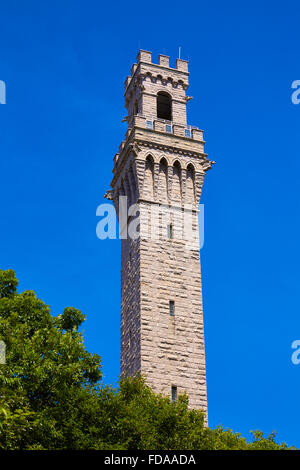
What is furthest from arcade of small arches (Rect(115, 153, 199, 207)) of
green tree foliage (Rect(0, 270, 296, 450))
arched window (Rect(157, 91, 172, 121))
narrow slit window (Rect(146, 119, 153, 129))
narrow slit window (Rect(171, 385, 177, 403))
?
green tree foliage (Rect(0, 270, 296, 450))

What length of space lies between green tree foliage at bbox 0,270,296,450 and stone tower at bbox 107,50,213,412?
701 centimetres

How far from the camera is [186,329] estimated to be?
51844 mm

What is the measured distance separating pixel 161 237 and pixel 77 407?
19213 millimetres

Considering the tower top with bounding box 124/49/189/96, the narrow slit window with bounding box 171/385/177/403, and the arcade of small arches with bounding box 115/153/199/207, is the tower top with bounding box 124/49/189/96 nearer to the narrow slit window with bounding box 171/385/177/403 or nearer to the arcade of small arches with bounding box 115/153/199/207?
the arcade of small arches with bounding box 115/153/199/207

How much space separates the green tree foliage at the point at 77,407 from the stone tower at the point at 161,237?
7.01 metres

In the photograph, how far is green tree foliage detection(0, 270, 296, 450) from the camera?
117ft

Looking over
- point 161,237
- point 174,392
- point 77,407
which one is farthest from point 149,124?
point 77,407

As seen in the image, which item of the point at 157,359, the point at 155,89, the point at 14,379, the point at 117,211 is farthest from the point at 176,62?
the point at 14,379

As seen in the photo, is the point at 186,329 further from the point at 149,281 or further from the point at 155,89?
the point at 155,89

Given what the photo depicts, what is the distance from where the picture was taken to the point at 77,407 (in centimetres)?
3744

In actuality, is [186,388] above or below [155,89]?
below

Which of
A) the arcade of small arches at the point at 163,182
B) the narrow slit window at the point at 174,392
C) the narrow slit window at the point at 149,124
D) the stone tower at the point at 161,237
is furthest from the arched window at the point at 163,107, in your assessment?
the narrow slit window at the point at 174,392

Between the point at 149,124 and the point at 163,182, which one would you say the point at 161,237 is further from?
the point at 149,124

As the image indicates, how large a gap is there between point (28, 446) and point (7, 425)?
8.53 ft
